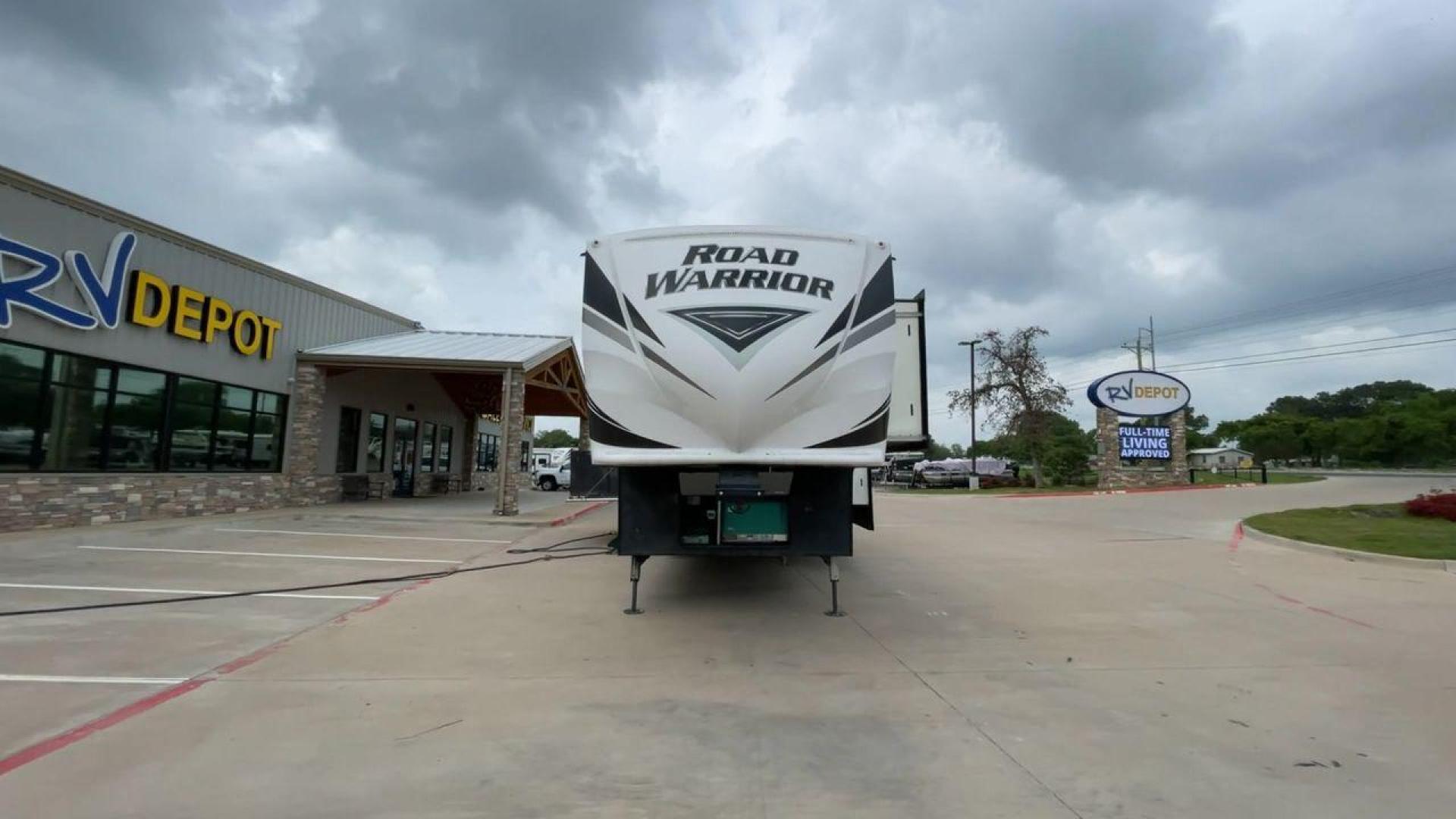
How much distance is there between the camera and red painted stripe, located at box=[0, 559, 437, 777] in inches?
136

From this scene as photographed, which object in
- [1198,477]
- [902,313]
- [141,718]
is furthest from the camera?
[1198,477]

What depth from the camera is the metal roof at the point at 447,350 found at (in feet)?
55.5

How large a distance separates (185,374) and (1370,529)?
74.8ft

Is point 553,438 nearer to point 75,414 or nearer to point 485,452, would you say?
point 485,452

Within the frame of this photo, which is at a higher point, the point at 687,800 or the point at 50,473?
the point at 50,473

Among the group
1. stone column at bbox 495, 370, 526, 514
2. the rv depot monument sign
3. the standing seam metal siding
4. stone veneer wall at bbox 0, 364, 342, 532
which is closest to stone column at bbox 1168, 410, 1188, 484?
the rv depot monument sign

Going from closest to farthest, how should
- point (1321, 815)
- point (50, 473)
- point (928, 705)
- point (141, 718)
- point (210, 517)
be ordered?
1. point (1321, 815)
2. point (141, 718)
3. point (928, 705)
4. point (50, 473)
5. point (210, 517)

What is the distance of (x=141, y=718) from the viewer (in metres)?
3.96

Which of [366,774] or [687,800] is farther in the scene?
[366,774]

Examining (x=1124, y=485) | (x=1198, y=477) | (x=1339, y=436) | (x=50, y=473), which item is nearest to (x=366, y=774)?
(x=50, y=473)

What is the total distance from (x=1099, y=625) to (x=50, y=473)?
15536 millimetres

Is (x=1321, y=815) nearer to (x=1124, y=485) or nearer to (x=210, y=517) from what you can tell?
(x=210, y=517)

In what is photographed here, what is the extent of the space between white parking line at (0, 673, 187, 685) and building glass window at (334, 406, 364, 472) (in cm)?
1503

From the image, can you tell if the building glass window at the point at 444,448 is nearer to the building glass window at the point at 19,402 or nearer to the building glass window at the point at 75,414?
the building glass window at the point at 75,414
